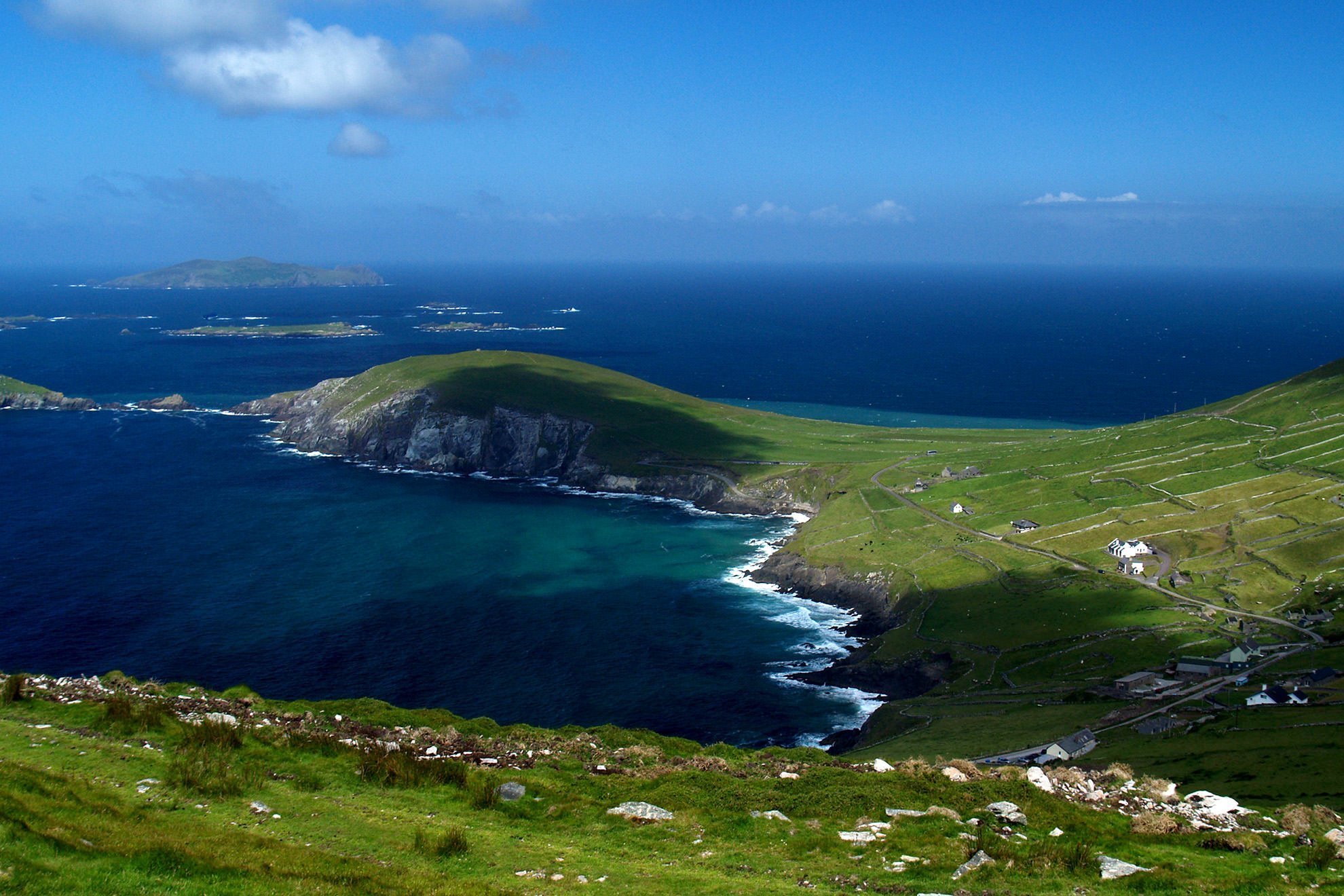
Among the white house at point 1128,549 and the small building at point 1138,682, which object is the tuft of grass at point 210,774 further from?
the white house at point 1128,549

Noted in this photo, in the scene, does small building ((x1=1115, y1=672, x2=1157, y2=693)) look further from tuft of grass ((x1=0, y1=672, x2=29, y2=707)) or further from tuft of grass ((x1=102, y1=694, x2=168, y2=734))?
tuft of grass ((x1=0, y1=672, x2=29, y2=707))

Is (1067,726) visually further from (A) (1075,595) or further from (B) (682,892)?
(B) (682,892)

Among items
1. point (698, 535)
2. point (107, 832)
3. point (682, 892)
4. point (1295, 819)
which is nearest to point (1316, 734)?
point (1295, 819)

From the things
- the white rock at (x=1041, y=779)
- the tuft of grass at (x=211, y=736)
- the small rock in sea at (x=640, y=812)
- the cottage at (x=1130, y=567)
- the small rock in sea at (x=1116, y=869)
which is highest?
the tuft of grass at (x=211, y=736)

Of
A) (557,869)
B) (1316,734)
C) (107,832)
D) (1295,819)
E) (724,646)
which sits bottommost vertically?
(724,646)

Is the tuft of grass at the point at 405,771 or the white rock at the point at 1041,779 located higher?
the tuft of grass at the point at 405,771

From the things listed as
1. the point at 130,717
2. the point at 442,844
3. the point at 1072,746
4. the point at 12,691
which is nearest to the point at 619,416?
the point at 1072,746

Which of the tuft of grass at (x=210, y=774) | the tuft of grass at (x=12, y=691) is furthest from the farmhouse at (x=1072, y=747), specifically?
the tuft of grass at (x=12, y=691)
